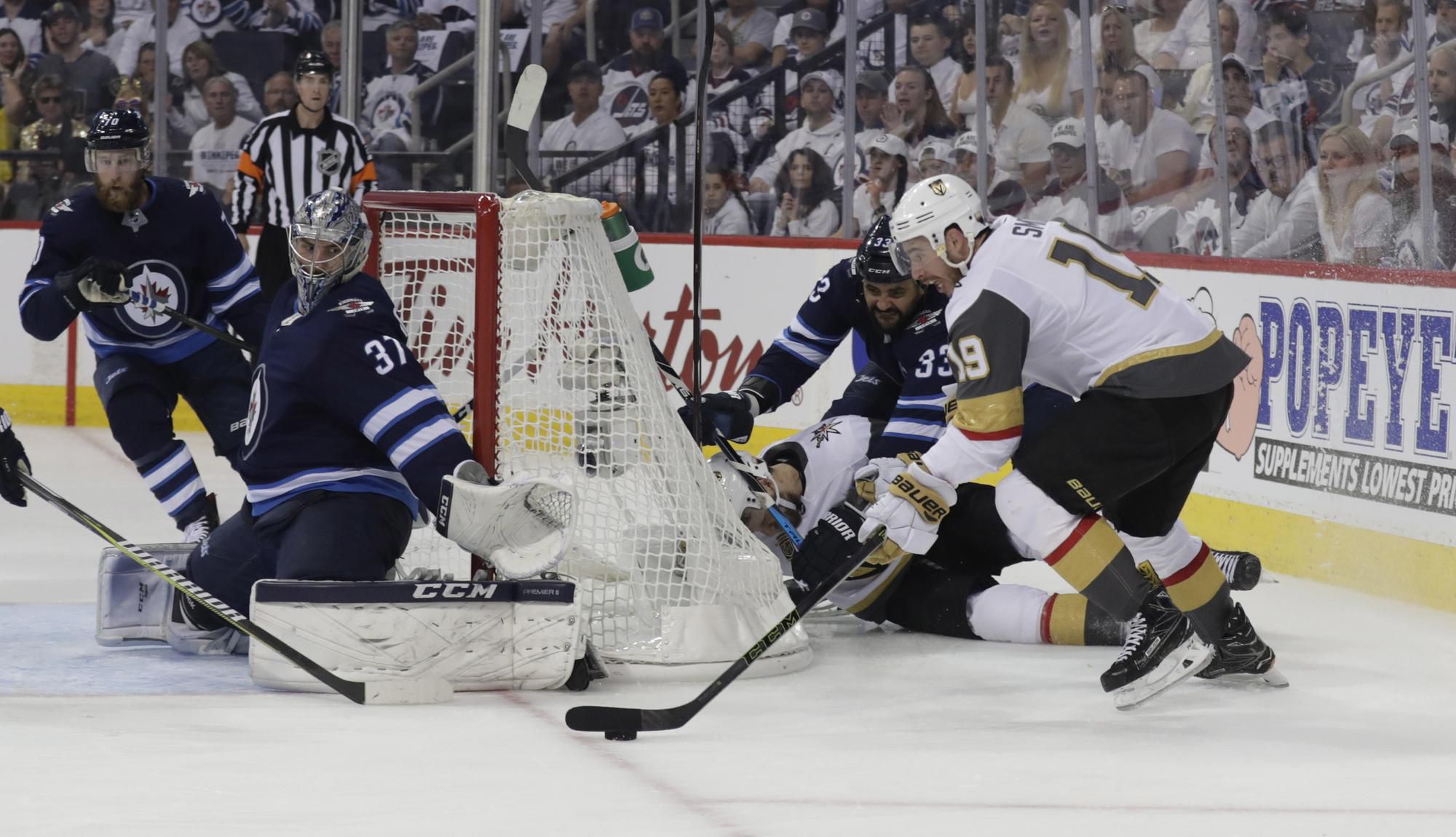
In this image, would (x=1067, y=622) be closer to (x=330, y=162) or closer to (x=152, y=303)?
(x=152, y=303)

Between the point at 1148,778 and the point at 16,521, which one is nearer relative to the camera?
the point at 1148,778

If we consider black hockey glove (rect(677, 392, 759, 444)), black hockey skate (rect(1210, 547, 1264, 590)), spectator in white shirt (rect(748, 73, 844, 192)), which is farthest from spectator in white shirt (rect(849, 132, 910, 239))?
black hockey skate (rect(1210, 547, 1264, 590))

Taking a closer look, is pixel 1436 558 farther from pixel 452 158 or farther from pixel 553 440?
pixel 452 158

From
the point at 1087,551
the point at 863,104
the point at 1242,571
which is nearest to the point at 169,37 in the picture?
the point at 863,104

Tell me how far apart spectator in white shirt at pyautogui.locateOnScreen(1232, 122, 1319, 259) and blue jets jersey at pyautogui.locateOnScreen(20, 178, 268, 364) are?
8.52 ft

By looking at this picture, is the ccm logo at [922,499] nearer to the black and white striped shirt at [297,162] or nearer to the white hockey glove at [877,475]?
the white hockey glove at [877,475]

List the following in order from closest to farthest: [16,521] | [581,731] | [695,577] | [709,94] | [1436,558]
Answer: [581,731] → [695,577] → [1436,558] → [16,521] → [709,94]

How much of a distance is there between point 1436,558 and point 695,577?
184cm

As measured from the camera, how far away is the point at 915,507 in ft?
10.4

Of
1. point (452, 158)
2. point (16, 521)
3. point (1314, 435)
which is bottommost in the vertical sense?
point (16, 521)

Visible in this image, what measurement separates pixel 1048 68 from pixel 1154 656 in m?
3.26

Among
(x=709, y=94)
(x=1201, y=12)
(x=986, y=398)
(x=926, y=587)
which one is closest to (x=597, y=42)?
(x=709, y=94)

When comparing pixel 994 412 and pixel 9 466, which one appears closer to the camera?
pixel 994 412

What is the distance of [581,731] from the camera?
3.03 meters
